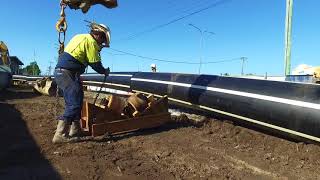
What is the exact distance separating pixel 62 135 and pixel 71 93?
65 cm

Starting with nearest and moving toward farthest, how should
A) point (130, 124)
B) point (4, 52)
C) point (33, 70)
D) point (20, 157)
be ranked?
1. point (20, 157)
2. point (130, 124)
3. point (4, 52)
4. point (33, 70)

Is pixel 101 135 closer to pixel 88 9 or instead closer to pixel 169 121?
pixel 169 121

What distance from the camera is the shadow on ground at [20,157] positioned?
5.11 m

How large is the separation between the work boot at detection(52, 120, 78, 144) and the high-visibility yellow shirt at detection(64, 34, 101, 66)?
103 cm

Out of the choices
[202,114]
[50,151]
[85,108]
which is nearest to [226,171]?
[50,151]

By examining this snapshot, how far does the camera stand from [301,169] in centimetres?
564

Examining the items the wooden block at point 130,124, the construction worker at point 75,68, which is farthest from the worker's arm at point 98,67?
the wooden block at point 130,124

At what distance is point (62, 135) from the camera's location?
6859 millimetres

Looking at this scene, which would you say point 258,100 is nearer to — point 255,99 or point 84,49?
point 255,99

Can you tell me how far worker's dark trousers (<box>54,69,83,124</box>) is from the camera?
6.83 metres

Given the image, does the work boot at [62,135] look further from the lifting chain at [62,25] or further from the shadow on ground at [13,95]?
the shadow on ground at [13,95]

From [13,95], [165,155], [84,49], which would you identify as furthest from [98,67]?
[13,95]

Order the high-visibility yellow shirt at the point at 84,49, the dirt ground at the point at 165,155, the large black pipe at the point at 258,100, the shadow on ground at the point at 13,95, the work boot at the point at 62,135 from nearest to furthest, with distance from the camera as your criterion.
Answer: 1. the dirt ground at the point at 165,155
2. the large black pipe at the point at 258,100
3. the work boot at the point at 62,135
4. the high-visibility yellow shirt at the point at 84,49
5. the shadow on ground at the point at 13,95

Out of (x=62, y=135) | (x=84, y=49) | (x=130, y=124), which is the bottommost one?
(x=62, y=135)
